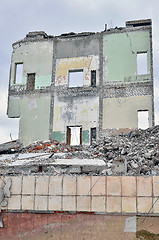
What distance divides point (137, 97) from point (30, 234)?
1125 centimetres

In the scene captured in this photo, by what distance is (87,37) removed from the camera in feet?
53.9

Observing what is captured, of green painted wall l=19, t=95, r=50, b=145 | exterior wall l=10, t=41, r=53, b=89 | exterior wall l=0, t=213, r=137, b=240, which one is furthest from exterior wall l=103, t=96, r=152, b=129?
exterior wall l=0, t=213, r=137, b=240

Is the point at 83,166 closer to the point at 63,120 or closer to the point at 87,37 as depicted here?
the point at 63,120

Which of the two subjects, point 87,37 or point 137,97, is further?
point 87,37

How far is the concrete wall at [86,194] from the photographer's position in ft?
15.5

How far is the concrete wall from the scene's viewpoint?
474 cm

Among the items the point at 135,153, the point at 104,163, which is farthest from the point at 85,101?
the point at 104,163

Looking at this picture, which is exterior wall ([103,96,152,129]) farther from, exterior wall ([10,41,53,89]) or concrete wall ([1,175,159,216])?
concrete wall ([1,175,159,216])

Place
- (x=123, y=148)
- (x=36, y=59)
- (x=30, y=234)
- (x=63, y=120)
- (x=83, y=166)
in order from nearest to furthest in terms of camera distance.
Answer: (x=30, y=234)
(x=83, y=166)
(x=123, y=148)
(x=63, y=120)
(x=36, y=59)

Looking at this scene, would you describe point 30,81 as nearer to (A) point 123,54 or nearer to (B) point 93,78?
(B) point 93,78

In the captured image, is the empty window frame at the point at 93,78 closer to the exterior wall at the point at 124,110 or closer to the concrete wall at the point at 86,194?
the exterior wall at the point at 124,110

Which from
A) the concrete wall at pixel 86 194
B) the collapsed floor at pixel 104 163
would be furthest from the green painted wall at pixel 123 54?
the concrete wall at pixel 86 194

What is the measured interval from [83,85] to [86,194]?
11503 millimetres

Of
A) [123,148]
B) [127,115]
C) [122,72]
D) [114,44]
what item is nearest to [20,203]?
[123,148]
